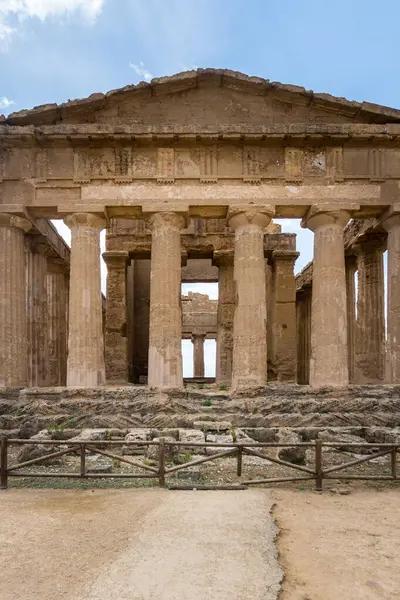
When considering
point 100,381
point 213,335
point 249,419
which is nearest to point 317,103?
point 249,419

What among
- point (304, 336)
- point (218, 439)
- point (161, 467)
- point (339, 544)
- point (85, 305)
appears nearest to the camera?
point (339, 544)

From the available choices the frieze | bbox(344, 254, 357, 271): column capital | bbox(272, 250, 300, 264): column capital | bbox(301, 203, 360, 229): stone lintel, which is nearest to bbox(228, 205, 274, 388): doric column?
the frieze

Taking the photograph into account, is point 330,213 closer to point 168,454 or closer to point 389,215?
point 389,215

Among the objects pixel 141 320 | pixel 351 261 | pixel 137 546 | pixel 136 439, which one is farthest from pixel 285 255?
pixel 137 546

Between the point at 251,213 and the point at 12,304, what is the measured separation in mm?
7340

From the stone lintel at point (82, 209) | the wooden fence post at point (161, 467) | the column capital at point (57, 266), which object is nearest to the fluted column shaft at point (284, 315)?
the column capital at point (57, 266)

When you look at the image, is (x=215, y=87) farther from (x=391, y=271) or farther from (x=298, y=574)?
(x=298, y=574)

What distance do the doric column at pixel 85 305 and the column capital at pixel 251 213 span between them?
391 centimetres

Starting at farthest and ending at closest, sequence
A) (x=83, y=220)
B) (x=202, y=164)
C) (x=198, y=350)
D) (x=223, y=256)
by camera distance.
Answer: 1. (x=198, y=350)
2. (x=223, y=256)
3. (x=202, y=164)
4. (x=83, y=220)

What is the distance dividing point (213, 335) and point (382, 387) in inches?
774

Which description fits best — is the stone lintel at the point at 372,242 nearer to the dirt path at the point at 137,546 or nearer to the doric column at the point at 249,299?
the doric column at the point at 249,299

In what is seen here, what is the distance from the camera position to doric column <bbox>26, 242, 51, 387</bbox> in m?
15.9

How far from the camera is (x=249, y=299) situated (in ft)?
43.7

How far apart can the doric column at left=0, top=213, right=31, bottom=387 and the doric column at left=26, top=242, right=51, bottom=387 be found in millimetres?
2315
